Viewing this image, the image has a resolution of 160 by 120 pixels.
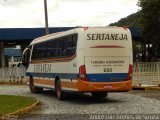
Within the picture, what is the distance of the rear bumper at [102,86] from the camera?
20844mm

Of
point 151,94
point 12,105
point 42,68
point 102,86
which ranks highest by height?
point 42,68

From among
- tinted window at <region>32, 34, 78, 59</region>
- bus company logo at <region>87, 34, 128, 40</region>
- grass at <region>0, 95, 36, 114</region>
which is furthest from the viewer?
tinted window at <region>32, 34, 78, 59</region>

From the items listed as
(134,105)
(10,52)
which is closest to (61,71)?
(134,105)

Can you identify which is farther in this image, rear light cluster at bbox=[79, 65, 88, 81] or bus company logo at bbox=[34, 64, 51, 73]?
bus company logo at bbox=[34, 64, 51, 73]

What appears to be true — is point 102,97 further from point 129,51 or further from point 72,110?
point 72,110

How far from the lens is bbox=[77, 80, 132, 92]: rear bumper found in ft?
68.4

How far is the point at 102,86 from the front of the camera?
2105 cm

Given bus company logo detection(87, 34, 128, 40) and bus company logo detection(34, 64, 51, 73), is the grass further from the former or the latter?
bus company logo detection(34, 64, 51, 73)

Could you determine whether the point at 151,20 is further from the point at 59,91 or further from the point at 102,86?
the point at 102,86

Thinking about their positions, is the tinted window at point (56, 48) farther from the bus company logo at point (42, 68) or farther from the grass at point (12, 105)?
the grass at point (12, 105)

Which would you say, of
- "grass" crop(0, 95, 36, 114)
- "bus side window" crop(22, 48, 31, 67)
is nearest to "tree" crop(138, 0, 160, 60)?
"bus side window" crop(22, 48, 31, 67)

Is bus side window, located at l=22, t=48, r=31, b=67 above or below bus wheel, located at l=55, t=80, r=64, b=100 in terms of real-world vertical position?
above

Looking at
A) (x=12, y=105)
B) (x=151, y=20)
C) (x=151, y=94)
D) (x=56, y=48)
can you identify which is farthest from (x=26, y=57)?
(x=151, y=20)

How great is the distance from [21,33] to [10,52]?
88924 mm
